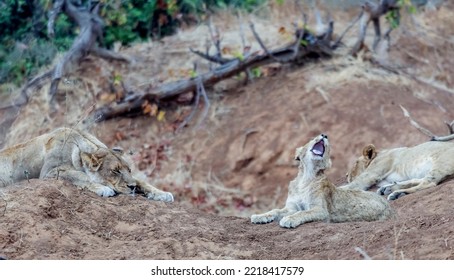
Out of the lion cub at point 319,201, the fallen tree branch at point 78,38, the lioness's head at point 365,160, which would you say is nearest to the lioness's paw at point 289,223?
the lion cub at point 319,201

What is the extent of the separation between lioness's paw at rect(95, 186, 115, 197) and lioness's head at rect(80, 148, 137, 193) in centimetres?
12

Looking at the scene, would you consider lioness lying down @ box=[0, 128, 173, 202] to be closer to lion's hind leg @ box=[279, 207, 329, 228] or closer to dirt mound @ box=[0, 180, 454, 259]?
dirt mound @ box=[0, 180, 454, 259]

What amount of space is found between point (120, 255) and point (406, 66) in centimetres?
945

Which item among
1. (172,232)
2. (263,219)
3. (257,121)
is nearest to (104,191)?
(172,232)

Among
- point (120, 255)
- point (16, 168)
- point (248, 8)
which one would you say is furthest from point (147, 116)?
point (120, 255)

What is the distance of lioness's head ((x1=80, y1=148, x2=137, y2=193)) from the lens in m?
9.09

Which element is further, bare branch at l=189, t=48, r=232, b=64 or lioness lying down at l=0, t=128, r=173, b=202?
bare branch at l=189, t=48, r=232, b=64

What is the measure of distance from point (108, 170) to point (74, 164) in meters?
0.36

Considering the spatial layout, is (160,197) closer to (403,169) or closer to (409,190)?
(409,190)

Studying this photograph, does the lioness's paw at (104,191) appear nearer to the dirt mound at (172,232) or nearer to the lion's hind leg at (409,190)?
the dirt mound at (172,232)

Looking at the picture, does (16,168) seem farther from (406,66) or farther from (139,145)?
(406,66)

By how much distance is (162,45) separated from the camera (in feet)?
53.4

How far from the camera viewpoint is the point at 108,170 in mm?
9117

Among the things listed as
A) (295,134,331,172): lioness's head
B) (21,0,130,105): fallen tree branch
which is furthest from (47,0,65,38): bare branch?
(295,134,331,172): lioness's head
